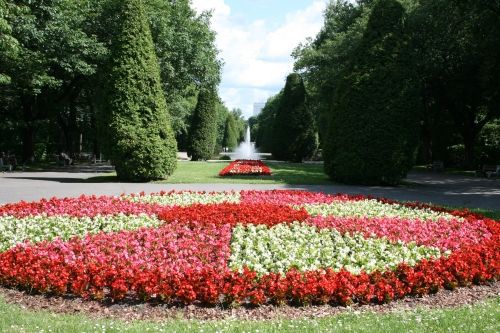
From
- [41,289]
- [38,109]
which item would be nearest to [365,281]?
[41,289]

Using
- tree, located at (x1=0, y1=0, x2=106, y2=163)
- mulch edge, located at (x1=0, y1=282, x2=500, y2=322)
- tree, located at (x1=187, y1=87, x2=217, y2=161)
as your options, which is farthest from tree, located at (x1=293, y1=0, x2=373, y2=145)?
mulch edge, located at (x1=0, y1=282, x2=500, y2=322)

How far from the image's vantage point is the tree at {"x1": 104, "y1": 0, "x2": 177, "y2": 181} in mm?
18984

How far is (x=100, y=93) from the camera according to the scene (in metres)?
20.0

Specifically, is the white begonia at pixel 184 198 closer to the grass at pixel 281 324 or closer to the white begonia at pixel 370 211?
the white begonia at pixel 370 211

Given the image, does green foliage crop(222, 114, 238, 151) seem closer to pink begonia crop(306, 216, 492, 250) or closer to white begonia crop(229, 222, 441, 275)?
pink begonia crop(306, 216, 492, 250)

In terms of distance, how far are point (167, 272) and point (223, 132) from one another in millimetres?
89374

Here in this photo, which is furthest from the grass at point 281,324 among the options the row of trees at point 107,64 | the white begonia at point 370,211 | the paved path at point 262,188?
Answer: the row of trees at point 107,64

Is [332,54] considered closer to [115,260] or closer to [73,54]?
[73,54]

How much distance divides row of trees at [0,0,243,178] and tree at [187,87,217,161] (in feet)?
15.6

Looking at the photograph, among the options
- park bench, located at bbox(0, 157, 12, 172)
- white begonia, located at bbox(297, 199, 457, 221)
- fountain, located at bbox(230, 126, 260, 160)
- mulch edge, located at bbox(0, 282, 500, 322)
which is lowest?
mulch edge, located at bbox(0, 282, 500, 322)

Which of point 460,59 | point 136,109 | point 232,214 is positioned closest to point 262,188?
point 136,109

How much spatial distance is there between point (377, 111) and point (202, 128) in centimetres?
2532

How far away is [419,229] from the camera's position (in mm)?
8055

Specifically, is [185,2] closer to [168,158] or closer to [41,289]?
[168,158]
